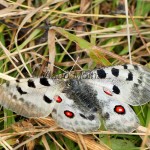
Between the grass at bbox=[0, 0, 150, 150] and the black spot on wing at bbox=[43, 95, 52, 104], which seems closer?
the black spot on wing at bbox=[43, 95, 52, 104]

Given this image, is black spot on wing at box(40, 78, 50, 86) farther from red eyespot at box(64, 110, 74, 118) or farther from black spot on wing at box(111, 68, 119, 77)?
black spot on wing at box(111, 68, 119, 77)

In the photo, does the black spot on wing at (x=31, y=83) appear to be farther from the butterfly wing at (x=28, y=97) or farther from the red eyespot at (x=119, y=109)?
the red eyespot at (x=119, y=109)

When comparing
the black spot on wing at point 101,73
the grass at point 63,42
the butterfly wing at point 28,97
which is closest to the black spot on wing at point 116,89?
the black spot on wing at point 101,73

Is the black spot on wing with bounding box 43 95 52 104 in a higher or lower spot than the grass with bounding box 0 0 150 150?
lower

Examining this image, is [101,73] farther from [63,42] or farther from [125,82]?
[63,42]

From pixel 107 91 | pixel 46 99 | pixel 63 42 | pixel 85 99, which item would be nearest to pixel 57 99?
pixel 46 99

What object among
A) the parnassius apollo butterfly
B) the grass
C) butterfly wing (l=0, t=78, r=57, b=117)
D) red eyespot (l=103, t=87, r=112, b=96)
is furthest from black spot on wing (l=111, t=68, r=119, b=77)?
butterfly wing (l=0, t=78, r=57, b=117)

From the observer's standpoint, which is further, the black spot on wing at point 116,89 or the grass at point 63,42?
the grass at point 63,42

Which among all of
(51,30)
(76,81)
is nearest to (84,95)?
(76,81)
